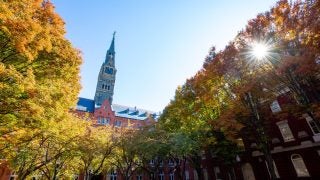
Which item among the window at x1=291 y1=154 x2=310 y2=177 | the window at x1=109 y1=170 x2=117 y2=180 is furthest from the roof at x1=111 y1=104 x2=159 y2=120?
the window at x1=291 y1=154 x2=310 y2=177

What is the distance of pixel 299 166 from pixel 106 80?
175 feet

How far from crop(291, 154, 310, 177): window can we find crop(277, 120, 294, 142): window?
1.76m

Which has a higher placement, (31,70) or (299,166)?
(31,70)

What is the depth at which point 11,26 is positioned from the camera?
24.7 feet

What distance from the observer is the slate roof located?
48781mm

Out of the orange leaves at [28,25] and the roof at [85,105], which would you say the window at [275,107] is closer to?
the orange leaves at [28,25]

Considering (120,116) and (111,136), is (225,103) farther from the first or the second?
(120,116)

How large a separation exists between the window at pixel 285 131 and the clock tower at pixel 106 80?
141ft

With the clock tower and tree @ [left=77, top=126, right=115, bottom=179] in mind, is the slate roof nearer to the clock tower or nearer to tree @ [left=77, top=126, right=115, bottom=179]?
the clock tower

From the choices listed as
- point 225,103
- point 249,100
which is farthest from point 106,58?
point 249,100

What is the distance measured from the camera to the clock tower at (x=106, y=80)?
5575 centimetres

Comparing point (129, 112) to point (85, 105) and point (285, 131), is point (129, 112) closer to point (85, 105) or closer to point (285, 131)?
point (85, 105)

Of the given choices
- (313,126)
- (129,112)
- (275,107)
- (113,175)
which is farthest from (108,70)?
(313,126)

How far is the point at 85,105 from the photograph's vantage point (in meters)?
49.4
